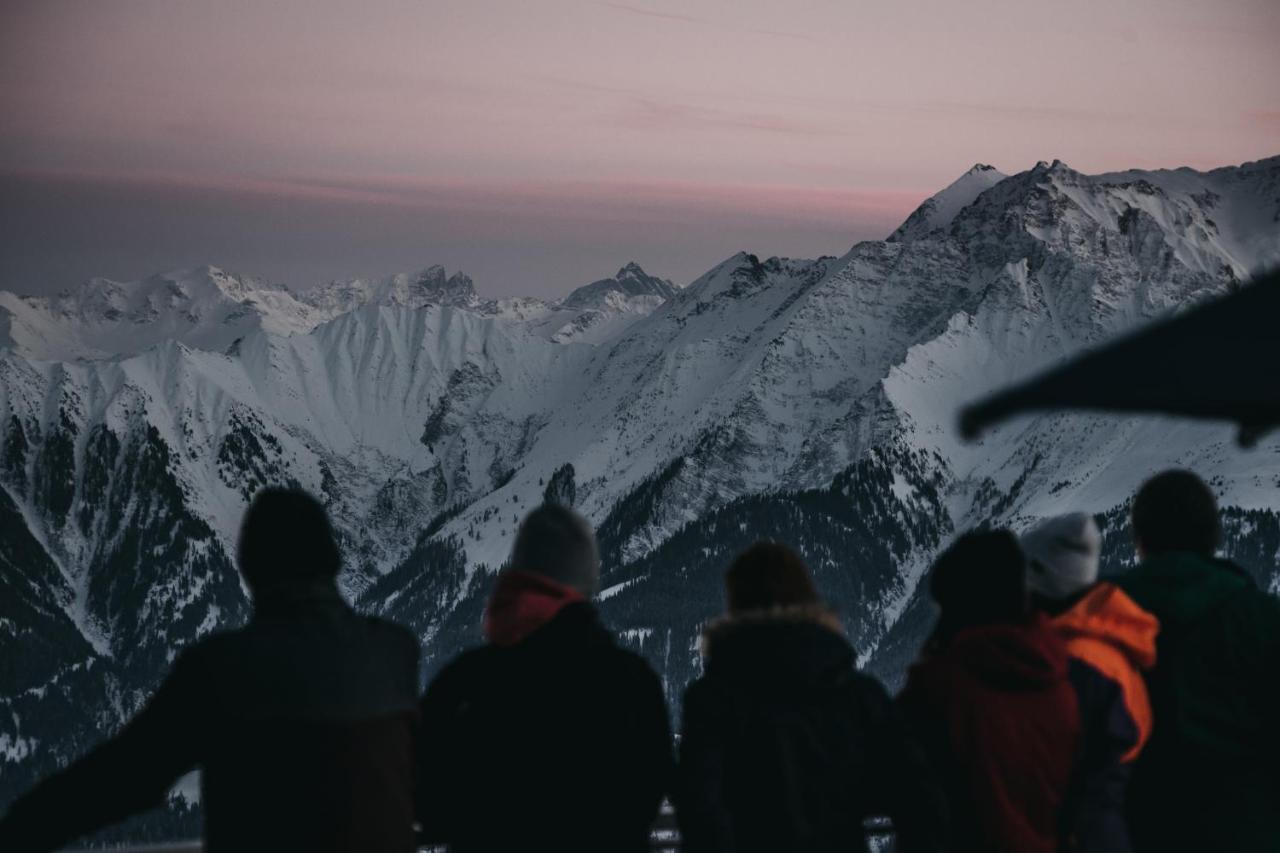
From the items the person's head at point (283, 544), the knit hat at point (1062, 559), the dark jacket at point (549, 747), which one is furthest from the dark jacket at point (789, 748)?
the person's head at point (283, 544)

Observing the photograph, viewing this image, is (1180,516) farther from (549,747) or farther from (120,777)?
(120,777)

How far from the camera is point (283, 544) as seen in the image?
830cm

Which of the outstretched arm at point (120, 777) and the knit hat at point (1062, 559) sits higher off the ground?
the knit hat at point (1062, 559)

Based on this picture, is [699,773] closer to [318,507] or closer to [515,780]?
[515,780]

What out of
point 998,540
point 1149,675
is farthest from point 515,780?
point 1149,675

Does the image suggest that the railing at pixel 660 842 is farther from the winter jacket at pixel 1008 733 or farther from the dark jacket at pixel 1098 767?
the dark jacket at pixel 1098 767

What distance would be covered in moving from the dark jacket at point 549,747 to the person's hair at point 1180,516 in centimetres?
336

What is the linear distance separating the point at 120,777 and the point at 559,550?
8.47 feet

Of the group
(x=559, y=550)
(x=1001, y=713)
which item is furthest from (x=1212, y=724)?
(x=559, y=550)

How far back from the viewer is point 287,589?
8.31 metres

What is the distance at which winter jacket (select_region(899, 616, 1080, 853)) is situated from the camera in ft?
32.5

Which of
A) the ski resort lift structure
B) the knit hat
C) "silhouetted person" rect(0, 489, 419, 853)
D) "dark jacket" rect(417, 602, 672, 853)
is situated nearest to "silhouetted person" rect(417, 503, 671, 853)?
"dark jacket" rect(417, 602, 672, 853)

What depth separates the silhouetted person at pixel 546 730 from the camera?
9.20 meters

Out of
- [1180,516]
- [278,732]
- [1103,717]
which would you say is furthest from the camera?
[1180,516]
